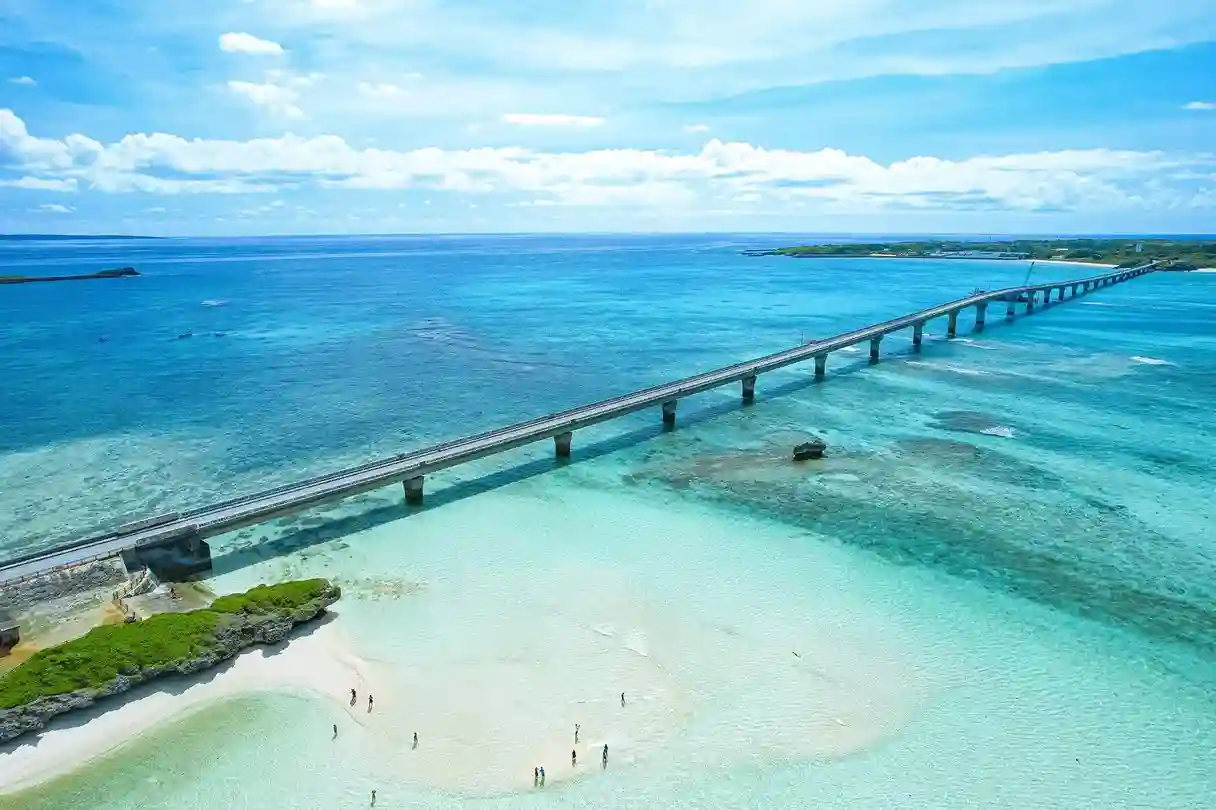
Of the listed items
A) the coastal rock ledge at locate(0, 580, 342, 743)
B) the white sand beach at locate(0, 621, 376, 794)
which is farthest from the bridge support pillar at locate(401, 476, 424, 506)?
the white sand beach at locate(0, 621, 376, 794)

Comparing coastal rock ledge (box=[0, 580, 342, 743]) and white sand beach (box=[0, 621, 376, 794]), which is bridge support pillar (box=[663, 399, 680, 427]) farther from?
white sand beach (box=[0, 621, 376, 794])

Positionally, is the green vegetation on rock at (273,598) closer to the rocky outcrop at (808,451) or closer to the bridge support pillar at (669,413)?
the rocky outcrop at (808,451)

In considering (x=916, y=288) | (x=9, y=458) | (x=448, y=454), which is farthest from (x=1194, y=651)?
(x=916, y=288)

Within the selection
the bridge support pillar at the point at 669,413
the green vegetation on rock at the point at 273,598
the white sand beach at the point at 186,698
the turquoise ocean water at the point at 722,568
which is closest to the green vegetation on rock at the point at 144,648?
the green vegetation on rock at the point at 273,598

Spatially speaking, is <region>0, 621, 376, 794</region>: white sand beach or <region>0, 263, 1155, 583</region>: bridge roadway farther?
<region>0, 263, 1155, 583</region>: bridge roadway

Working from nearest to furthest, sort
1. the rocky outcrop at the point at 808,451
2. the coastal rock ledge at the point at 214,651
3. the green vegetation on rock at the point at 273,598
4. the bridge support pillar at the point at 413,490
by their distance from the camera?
the coastal rock ledge at the point at 214,651 < the green vegetation on rock at the point at 273,598 < the bridge support pillar at the point at 413,490 < the rocky outcrop at the point at 808,451

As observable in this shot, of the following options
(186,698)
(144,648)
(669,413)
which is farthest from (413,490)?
(669,413)

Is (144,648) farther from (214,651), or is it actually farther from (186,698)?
(186,698)
